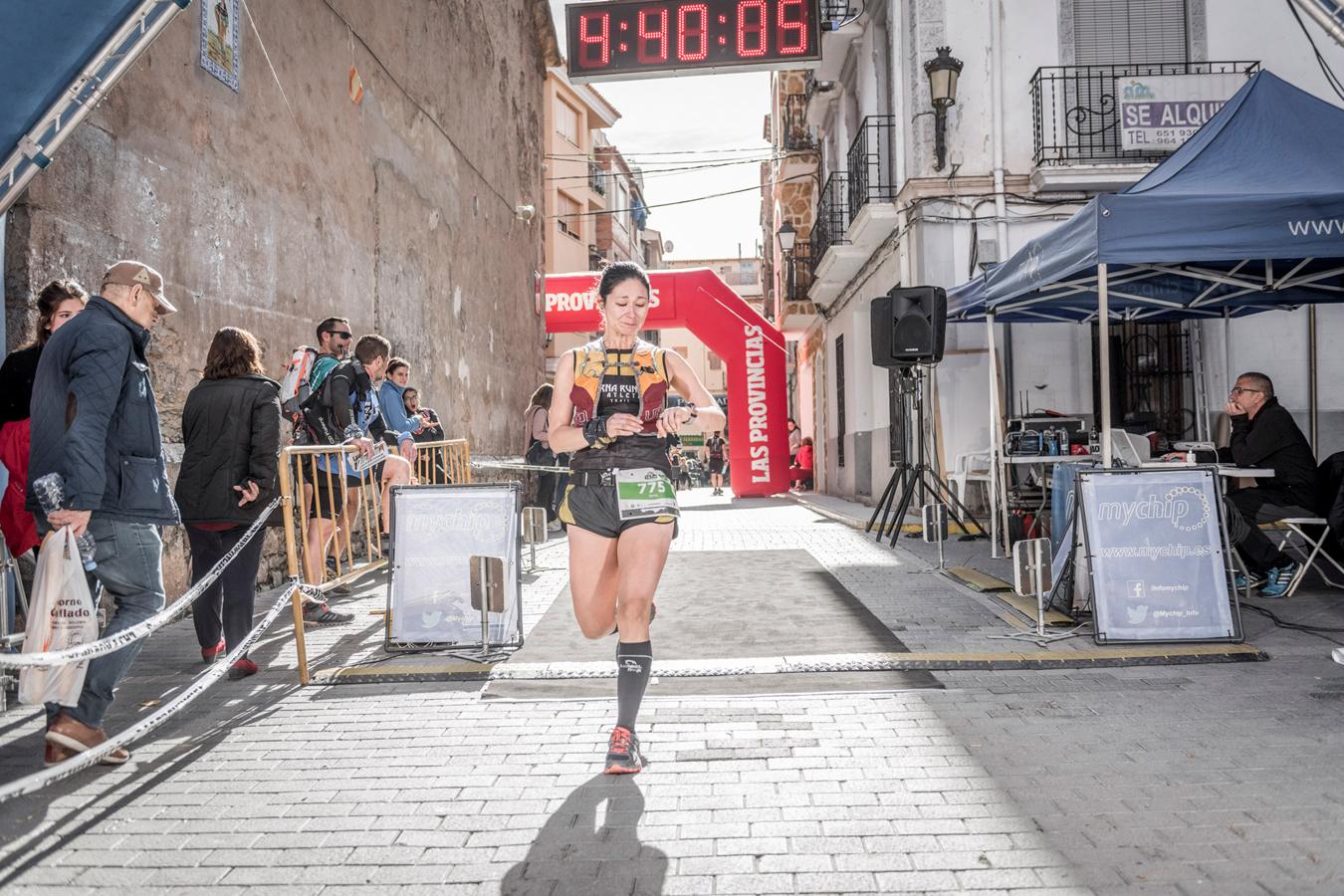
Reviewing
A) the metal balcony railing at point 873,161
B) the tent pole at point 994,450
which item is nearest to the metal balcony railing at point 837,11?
the metal balcony railing at point 873,161

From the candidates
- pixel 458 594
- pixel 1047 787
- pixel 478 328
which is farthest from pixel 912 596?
pixel 478 328

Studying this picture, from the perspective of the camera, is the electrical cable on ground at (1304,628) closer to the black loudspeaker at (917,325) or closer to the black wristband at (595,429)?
the black loudspeaker at (917,325)

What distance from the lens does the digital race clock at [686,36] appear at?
40.9ft

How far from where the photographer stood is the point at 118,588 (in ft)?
13.8

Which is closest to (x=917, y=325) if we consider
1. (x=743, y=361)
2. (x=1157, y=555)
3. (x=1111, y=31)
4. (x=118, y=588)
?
(x=1157, y=555)

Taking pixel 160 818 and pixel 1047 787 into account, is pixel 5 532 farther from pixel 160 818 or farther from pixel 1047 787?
pixel 1047 787

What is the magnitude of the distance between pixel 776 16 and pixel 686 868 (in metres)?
11.6

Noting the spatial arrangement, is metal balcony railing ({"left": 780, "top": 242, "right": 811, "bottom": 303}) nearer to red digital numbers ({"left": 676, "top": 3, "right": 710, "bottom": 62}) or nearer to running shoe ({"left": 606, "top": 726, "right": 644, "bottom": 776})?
red digital numbers ({"left": 676, "top": 3, "right": 710, "bottom": 62})

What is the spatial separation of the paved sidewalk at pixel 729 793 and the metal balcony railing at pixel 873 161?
1171cm

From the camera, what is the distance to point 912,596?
7594 mm

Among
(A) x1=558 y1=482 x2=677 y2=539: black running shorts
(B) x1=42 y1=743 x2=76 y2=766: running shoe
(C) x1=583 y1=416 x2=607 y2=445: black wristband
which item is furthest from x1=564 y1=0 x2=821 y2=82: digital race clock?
(B) x1=42 y1=743 x2=76 y2=766: running shoe

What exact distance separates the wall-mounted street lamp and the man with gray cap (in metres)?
11.3

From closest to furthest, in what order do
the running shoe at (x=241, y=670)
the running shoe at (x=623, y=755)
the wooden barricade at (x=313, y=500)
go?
the running shoe at (x=623, y=755), the running shoe at (x=241, y=670), the wooden barricade at (x=313, y=500)

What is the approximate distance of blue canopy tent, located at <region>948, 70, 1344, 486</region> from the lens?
21.7 ft
